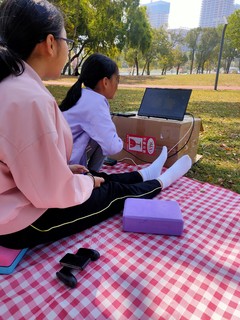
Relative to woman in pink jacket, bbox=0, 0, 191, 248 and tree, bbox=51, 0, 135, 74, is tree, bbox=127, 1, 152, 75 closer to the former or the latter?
tree, bbox=51, 0, 135, 74

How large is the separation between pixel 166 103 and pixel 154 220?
4.66 feet

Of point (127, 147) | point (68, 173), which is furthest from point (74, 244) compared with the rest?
point (127, 147)

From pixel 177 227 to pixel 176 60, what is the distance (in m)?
44.4

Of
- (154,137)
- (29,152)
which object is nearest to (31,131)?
(29,152)

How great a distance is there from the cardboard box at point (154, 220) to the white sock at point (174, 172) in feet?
1.58

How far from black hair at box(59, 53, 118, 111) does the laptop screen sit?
0.76 meters

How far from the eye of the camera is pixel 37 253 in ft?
4.63

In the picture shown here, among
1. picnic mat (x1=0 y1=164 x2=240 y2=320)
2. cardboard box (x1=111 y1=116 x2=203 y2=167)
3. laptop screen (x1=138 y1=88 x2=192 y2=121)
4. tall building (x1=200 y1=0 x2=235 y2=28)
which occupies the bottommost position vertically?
picnic mat (x1=0 y1=164 x2=240 y2=320)

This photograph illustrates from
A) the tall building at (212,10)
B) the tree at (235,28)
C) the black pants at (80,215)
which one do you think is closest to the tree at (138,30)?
the tree at (235,28)

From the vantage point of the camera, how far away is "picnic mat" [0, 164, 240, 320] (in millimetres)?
1087

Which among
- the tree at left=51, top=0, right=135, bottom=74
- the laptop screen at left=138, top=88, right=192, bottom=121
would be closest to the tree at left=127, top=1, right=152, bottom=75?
the tree at left=51, top=0, right=135, bottom=74

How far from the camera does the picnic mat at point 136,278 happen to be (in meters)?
1.09

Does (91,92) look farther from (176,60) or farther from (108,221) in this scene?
(176,60)

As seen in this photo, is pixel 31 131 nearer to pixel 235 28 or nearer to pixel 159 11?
pixel 235 28
